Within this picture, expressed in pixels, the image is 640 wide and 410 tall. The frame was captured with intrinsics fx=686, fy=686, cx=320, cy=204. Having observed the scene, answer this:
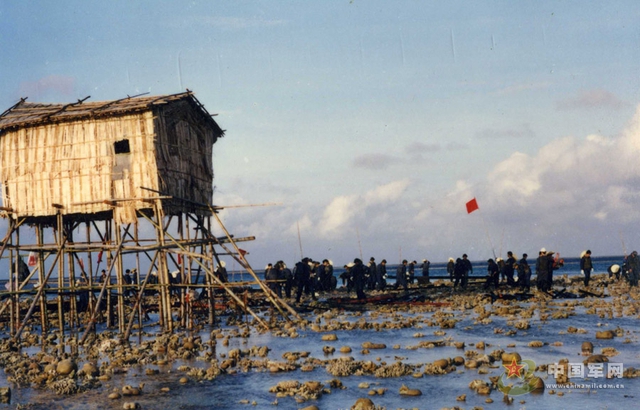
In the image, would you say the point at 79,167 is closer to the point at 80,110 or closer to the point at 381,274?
the point at 80,110

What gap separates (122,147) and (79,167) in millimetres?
1646

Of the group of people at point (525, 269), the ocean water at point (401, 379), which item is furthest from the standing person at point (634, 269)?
the ocean water at point (401, 379)

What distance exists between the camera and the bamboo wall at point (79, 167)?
2377 centimetres

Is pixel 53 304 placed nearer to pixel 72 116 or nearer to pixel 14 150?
pixel 14 150

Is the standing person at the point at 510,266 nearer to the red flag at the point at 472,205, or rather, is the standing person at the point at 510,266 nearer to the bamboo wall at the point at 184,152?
the red flag at the point at 472,205

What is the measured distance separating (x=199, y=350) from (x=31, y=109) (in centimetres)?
1295

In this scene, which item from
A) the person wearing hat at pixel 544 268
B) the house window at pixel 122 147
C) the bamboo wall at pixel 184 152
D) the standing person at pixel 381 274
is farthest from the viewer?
the standing person at pixel 381 274

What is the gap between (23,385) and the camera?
16234 millimetres

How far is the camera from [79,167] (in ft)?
79.6

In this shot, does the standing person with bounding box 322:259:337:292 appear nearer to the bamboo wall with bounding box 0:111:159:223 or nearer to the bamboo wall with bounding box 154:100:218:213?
the bamboo wall with bounding box 154:100:218:213

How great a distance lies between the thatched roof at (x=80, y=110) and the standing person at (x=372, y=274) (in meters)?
15.6

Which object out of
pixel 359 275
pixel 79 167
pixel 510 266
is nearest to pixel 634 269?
pixel 510 266

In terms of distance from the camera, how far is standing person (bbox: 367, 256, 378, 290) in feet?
126

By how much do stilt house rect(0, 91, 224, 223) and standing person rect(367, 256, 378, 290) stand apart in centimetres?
1485
